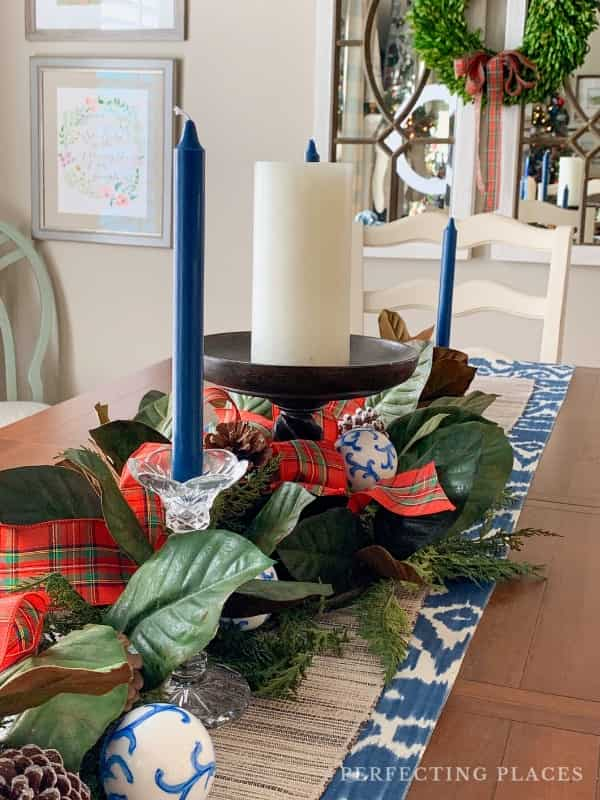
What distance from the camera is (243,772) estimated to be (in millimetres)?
490

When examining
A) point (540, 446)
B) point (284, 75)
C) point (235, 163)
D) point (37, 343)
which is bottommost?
point (37, 343)

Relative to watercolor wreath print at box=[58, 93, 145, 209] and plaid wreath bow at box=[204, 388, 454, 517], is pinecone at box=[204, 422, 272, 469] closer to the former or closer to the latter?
plaid wreath bow at box=[204, 388, 454, 517]

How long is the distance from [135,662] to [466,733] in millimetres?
198

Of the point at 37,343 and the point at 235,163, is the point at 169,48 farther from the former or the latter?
the point at 37,343

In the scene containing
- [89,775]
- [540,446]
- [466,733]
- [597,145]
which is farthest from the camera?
[597,145]

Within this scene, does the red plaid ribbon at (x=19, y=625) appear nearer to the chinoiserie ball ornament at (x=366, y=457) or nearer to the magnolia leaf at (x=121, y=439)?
the magnolia leaf at (x=121, y=439)

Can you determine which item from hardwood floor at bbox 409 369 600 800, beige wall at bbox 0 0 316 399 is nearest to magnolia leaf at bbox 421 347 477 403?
hardwood floor at bbox 409 369 600 800

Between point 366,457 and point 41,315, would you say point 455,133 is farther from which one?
point 366,457

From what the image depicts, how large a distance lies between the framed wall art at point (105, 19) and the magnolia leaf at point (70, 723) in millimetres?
2840

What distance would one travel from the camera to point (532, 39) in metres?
2.60

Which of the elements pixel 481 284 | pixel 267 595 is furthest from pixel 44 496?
pixel 481 284

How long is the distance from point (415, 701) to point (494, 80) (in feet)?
7.68

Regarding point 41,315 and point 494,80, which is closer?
point 494,80

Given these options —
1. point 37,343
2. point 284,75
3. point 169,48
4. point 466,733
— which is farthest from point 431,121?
point 466,733
